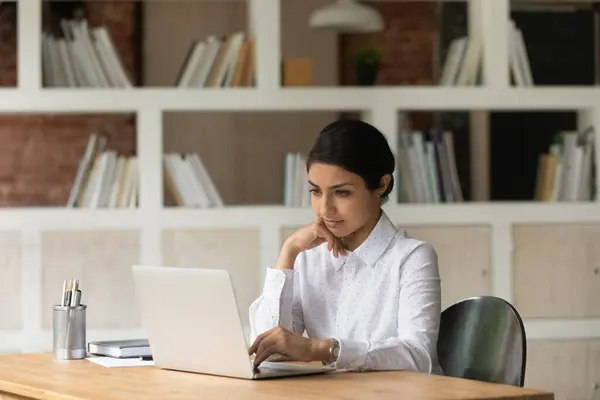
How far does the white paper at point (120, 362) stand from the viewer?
2.71 m

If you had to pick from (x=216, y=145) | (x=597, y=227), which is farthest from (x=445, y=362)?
(x=216, y=145)

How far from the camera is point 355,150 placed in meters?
2.87

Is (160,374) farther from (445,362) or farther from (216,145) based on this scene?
(216,145)

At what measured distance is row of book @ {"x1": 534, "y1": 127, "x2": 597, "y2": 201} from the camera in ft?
16.4

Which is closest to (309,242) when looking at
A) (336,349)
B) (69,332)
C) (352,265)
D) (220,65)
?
(352,265)

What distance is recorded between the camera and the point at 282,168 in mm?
7449

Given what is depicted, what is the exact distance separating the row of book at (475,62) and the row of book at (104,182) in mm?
1406

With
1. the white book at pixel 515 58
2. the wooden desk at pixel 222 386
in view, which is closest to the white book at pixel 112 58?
the white book at pixel 515 58

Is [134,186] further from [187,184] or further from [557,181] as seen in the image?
[557,181]

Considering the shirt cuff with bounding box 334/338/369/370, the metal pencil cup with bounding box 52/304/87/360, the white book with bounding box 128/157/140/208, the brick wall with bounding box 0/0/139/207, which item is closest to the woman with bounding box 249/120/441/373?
the shirt cuff with bounding box 334/338/369/370

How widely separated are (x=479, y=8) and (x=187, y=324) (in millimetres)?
2944

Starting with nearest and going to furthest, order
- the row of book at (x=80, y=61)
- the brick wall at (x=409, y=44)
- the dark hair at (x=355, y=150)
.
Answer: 1. the dark hair at (x=355, y=150)
2. the row of book at (x=80, y=61)
3. the brick wall at (x=409, y=44)

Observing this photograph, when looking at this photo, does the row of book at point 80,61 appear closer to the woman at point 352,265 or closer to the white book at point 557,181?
the white book at point 557,181

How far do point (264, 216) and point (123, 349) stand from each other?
1.96m
